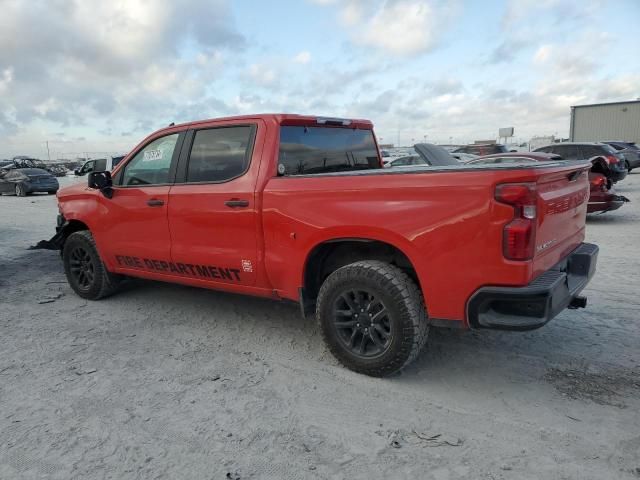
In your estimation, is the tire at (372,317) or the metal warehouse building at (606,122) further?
the metal warehouse building at (606,122)

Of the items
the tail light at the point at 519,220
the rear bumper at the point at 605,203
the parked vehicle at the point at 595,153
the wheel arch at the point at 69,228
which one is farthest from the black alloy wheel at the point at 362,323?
the parked vehicle at the point at 595,153

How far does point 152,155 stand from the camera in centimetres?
498

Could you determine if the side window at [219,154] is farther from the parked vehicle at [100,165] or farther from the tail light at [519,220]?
the parked vehicle at [100,165]

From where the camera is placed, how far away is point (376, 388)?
354 cm

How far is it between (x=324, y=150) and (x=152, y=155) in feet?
5.64

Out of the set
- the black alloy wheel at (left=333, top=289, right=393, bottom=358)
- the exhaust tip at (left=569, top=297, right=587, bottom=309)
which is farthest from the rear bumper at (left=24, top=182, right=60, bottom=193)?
the exhaust tip at (left=569, top=297, right=587, bottom=309)

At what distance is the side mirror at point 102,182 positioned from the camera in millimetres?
5117

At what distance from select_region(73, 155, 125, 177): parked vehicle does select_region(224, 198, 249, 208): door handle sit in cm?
625

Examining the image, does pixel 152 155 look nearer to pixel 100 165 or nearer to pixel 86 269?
pixel 86 269

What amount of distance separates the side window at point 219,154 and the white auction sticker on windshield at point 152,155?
463 millimetres

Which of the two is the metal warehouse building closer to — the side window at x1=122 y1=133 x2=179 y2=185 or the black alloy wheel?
the side window at x1=122 y1=133 x2=179 y2=185

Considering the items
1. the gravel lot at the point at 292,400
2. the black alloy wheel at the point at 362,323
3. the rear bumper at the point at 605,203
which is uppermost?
the black alloy wheel at the point at 362,323

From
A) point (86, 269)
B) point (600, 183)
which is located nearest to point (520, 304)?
point (86, 269)

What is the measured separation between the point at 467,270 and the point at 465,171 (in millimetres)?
602
